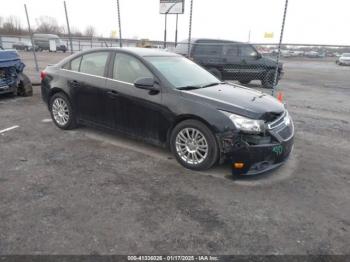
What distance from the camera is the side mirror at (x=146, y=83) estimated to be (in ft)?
14.0

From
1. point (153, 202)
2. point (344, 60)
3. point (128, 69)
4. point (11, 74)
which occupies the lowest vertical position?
point (344, 60)

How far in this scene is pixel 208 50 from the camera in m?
11.4

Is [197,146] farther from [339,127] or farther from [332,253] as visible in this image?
[339,127]

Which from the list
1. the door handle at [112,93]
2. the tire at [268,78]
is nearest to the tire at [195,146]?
the door handle at [112,93]

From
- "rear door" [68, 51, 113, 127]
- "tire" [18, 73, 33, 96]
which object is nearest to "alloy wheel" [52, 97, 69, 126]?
"rear door" [68, 51, 113, 127]

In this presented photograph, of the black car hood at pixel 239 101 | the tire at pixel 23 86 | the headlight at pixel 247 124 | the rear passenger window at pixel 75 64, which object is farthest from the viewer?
the tire at pixel 23 86

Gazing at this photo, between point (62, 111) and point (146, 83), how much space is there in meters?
2.25

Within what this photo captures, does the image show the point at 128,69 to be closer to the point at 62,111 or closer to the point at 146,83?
the point at 146,83

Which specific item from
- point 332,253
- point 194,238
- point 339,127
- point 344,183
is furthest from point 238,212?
point 339,127

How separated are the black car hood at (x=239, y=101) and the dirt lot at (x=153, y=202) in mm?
888

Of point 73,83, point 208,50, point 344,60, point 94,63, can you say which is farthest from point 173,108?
point 344,60

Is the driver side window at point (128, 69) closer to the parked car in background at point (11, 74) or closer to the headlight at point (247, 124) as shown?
the headlight at point (247, 124)

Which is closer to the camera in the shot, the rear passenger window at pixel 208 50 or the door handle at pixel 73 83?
the door handle at pixel 73 83

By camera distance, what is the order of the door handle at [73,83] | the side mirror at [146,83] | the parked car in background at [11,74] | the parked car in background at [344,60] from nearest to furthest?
1. the side mirror at [146,83]
2. the door handle at [73,83]
3. the parked car in background at [11,74]
4. the parked car in background at [344,60]
